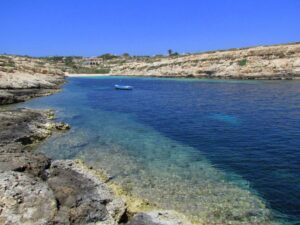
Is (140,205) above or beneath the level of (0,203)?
beneath

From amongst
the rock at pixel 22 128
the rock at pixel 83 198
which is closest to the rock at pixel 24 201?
the rock at pixel 83 198

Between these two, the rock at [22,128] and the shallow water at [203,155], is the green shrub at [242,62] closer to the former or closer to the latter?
the shallow water at [203,155]

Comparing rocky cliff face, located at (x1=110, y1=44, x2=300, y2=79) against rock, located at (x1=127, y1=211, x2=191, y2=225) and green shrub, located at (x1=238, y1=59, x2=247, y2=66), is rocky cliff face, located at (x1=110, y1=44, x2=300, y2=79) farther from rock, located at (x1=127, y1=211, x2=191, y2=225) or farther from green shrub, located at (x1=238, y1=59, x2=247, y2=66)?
rock, located at (x1=127, y1=211, x2=191, y2=225)

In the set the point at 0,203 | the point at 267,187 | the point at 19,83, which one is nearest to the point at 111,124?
the point at 267,187

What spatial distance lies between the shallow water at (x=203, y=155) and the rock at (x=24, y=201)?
6.27 m

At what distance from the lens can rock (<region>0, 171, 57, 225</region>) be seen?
14.3 m

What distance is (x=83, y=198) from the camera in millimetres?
16828

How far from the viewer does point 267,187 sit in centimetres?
2150

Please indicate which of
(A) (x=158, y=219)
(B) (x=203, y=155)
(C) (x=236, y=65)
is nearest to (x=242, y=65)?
(C) (x=236, y=65)

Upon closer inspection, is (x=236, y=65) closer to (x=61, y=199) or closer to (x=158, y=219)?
→ (x=158, y=219)

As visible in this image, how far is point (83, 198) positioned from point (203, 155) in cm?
1333

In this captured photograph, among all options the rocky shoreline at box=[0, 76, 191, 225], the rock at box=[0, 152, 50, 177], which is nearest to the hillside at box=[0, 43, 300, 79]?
the rock at box=[0, 152, 50, 177]

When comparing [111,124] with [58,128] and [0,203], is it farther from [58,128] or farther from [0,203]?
[0,203]

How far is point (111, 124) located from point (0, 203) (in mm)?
27748
